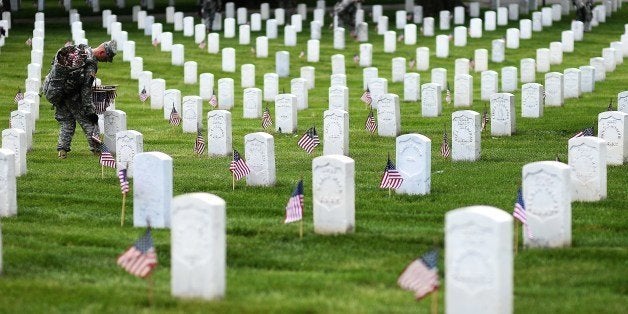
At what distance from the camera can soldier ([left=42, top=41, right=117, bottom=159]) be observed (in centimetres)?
2164

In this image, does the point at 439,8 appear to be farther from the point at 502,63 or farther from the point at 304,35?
the point at 502,63

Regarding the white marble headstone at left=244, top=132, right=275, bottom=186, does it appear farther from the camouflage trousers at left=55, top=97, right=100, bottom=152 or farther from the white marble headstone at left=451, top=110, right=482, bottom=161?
the camouflage trousers at left=55, top=97, right=100, bottom=152

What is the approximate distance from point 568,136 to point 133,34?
2188 cm

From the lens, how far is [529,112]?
88.8 ft

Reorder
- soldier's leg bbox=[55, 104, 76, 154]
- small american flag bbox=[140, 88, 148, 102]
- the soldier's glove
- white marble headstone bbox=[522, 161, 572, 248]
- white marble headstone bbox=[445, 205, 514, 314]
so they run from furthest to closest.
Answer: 1. small american flag bbox=[140, 88, 148, 102]
2. soldier's leg bbox=[55, 104, 76, 154]
3. the soldier's glove
4. white marble headstone bbox=[522, 161, 572, 248]
5. white marble headstone bbox=[445, 205, 514, 314]

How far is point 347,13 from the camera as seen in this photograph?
45.0 m

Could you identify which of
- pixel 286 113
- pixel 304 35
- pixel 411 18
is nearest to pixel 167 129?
pixel 286 113

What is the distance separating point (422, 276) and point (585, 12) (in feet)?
115

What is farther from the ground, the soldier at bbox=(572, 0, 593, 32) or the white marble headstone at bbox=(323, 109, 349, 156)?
the soldier at bbox=(572, 0, 593, 32)

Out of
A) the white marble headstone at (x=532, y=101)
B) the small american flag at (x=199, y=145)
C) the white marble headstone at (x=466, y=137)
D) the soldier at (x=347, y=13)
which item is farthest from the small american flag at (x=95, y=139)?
the soldier at (x=347, y=13)

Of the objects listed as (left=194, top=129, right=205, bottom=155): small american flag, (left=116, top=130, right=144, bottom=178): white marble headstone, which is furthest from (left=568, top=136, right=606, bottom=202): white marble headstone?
(left=194, top=129, right=205, bottom=155): small american flag

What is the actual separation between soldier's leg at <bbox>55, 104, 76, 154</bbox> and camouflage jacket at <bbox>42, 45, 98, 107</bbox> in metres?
0.21

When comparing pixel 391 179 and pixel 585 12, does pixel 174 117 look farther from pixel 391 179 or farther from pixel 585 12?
pixel 585 12

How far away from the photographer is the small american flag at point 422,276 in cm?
1148
